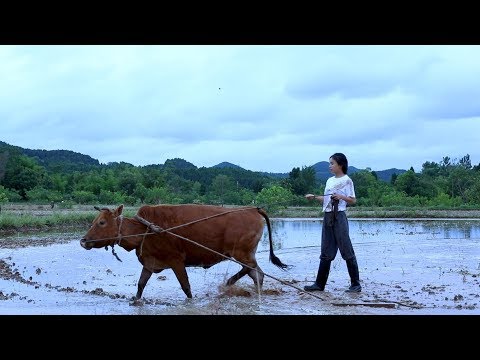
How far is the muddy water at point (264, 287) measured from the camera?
864cm

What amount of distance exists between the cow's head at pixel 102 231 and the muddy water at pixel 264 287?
87 centimetres

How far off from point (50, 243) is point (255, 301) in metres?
11.8

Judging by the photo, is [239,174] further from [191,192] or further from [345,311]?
[345,311]

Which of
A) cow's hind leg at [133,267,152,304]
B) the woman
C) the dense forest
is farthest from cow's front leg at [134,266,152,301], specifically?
the dense forest

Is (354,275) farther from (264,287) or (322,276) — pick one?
(264,287)

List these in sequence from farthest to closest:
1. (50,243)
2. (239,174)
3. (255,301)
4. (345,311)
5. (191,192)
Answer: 1. (239,174)
2. (191,192)
3. (50,243)
4. (255,301)
5. (345,311)

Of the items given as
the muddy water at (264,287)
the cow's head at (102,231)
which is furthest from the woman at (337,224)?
the cow's head at (102,231)

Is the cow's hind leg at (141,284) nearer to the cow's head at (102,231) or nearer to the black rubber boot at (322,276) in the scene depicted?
the cow's head at (102,231)

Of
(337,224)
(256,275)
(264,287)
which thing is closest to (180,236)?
(256,275)

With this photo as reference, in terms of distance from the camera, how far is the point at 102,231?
30.5ft

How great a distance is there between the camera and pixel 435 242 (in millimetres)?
19500

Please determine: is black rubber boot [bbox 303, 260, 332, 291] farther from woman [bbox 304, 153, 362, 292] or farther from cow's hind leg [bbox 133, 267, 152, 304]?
cow's hind leg [bbox 133, 267, 152, 304]

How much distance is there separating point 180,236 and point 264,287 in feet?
6.65
